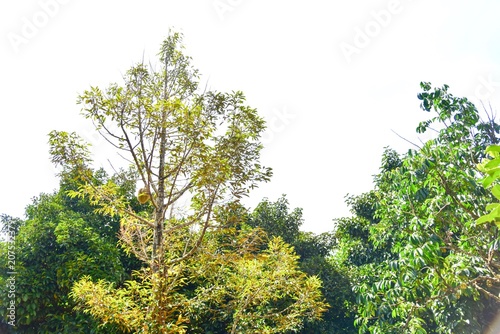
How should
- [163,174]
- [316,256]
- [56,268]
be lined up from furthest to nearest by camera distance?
[316,256], [56,268], [163,174]

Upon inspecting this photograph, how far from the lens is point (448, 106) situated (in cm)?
641

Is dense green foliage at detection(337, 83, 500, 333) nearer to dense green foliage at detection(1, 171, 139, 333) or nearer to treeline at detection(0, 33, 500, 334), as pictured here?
treeline at detection(0, 33, 500, 334)

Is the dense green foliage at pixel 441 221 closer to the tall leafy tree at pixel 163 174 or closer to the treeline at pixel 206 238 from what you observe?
the treeline at pixel 206 238

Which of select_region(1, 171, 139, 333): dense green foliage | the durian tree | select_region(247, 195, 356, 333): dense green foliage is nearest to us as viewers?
the durian tree

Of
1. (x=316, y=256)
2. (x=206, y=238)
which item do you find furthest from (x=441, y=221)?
(x=316, y=256)

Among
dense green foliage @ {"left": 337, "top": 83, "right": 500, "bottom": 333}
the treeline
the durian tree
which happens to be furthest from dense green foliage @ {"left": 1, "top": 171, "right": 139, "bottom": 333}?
dense green foliage @ {"left": 337, "top": 83, "right": 500, "bottom": 333}

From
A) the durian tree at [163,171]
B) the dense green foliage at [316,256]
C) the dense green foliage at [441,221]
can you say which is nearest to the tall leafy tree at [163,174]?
the durian tree at [163,171]

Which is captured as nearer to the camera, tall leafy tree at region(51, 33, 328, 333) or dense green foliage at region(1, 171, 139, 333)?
tall leafy tree at region(51, 33, 328, 333)

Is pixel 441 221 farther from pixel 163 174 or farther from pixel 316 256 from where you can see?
pixel 316 256

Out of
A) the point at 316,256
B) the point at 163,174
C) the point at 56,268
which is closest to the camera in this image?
the point at 163,174

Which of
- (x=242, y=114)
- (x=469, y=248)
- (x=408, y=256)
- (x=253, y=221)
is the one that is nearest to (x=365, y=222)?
(x=253, y=221)

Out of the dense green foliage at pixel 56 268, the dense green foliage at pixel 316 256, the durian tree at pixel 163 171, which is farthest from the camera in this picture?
the dense green foliage at pixel 316 256

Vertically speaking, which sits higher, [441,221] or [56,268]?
[441,221]

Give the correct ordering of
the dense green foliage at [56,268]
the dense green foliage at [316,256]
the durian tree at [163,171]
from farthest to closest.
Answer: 1. the dense green foliage at [316,256]
2. the dense green foliage at [56,268]
3. the durian tree at [163,171]
